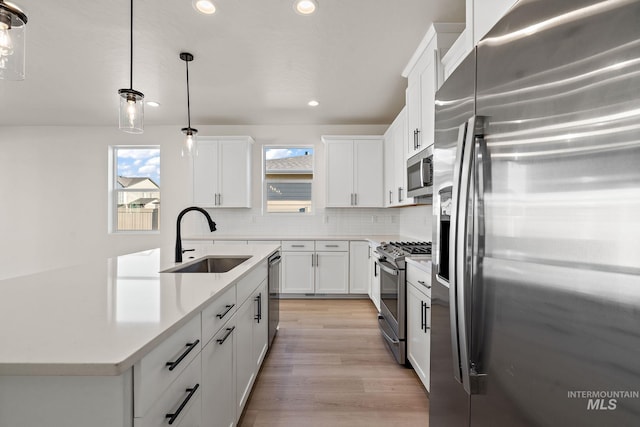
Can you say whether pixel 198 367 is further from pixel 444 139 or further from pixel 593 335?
pixel 444 139

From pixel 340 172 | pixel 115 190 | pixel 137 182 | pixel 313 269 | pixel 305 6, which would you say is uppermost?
pixel 305 6

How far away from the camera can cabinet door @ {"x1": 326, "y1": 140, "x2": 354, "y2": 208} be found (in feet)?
15.3

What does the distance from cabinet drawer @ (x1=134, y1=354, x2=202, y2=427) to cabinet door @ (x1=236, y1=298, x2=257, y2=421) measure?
505 mm

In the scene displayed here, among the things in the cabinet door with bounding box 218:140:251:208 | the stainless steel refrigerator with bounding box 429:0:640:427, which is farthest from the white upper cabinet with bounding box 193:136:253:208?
the stainless steel refrigerator with bounding box 429:0:640:427

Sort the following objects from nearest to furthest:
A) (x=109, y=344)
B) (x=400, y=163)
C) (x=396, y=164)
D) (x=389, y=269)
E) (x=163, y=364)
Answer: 1. (x=109, y=344)
2. (x=163, y=364)
3. (x=389, y=269)
4. (x=400, y=163)
5. (x=396, y=164)

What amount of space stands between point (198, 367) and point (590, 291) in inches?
45.8

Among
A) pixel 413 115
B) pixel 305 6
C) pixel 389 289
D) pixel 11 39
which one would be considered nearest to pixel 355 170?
pixel 413 115

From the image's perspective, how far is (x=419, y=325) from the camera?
211 centimetres

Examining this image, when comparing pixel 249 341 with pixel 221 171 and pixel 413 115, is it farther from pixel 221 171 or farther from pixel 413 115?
pixel 221 171

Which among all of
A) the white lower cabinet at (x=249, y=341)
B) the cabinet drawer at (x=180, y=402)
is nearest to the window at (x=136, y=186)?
the white lower cabinet at (x=249, y=341)

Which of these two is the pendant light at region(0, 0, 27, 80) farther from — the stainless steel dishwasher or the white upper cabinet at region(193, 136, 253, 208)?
the white upper cabinet at region(193, 136, 253, 208)

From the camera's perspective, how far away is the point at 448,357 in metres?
1.21

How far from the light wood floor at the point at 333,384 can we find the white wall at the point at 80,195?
84.3 inches

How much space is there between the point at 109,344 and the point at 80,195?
5.59 m
